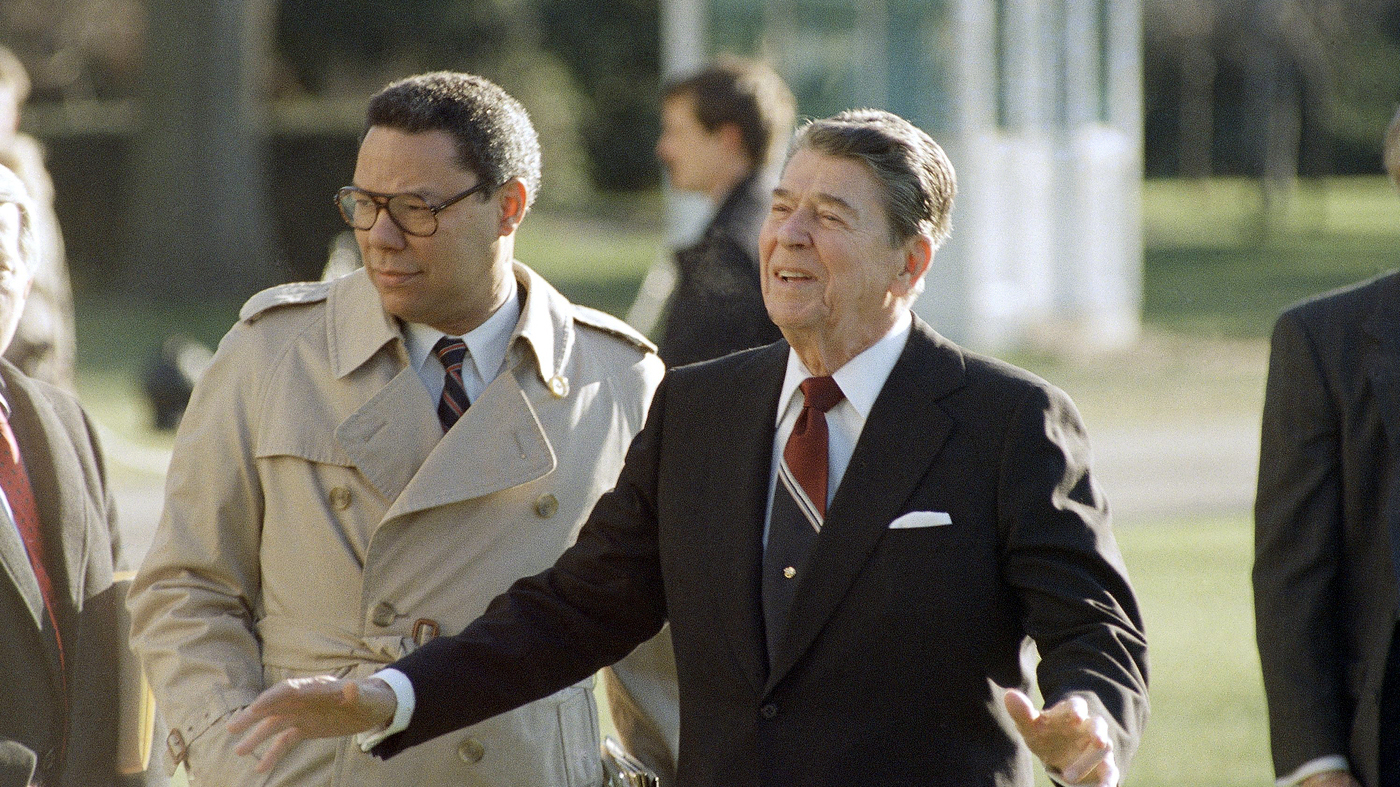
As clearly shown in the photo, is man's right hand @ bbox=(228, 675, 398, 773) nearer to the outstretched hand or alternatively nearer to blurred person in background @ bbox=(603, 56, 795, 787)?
blurred person in background @ bbox=(603, 56, 795, 787)

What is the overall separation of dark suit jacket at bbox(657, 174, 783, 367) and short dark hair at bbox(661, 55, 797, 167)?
431 millimetres

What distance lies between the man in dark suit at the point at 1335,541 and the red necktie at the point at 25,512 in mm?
2397

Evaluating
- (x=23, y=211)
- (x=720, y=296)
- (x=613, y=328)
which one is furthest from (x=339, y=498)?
(x=720, y=296)

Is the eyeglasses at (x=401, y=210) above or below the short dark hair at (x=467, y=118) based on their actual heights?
below

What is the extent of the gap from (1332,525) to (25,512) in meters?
2.56

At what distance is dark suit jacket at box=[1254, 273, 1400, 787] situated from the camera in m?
3.28

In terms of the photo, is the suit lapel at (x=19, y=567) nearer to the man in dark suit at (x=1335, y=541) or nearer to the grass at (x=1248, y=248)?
the man in dark suit at (x=1335, y=541)

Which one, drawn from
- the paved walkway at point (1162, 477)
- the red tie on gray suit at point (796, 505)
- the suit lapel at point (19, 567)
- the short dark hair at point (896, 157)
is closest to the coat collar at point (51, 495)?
the suit lapel at point (19, 567)

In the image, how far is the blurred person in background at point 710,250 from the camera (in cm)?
382

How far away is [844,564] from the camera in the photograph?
2918mm

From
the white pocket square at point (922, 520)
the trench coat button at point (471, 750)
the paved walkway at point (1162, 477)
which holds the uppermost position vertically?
the white pocket square at point (922, 520)

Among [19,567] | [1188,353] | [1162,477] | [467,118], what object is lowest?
[1188,353]

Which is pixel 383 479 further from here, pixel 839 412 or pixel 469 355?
pixel 839 412

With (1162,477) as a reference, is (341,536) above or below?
above
